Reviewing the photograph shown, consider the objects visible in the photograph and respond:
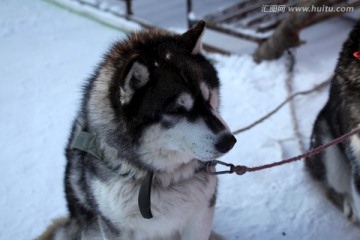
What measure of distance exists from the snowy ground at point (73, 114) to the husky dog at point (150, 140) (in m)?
Answer: 0.74

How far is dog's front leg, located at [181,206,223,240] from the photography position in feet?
6.68

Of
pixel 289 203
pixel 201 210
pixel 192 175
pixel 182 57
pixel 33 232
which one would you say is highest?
pixel 182 57

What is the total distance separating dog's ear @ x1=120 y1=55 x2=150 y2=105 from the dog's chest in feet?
1.47

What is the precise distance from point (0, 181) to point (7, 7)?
13.4 ft

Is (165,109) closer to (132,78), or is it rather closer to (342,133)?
(132,78)

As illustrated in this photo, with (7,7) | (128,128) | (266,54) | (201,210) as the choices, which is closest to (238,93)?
(266,54)

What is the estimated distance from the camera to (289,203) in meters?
2.80

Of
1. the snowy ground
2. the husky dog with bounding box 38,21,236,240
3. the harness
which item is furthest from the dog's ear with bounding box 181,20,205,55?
the snowy ground

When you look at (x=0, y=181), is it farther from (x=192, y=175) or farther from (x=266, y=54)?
(x=266, y=54)

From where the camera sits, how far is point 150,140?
1717 millimetres

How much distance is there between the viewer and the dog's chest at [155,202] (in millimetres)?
1850

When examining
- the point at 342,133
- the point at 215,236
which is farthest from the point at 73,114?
the point at 342,133

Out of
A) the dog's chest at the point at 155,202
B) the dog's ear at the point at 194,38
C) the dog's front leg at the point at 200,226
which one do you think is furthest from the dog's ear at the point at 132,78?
the dog's front leg at the point at 200,226

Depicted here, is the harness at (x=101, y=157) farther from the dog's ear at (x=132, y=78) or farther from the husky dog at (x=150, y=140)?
the dog's ear at (x=132, y=78)
